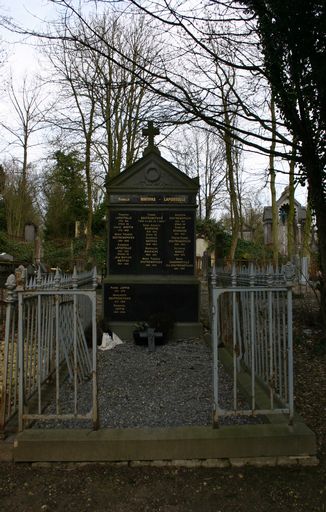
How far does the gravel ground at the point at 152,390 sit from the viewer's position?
3740 millimetres

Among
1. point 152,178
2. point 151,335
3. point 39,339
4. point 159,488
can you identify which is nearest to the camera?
point 159,488

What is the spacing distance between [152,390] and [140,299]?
350 cm

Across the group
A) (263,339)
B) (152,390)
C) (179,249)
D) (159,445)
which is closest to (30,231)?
(179,249)

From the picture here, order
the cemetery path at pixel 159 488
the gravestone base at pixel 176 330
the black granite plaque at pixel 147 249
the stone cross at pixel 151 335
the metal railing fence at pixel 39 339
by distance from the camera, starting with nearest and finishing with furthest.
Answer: the cemetery path at pixel 159 488, the metal railing fence at pixel 39 339, the stone cross at pixel 151 335, the gravestone base at pixel 176 330, the black granite plaque at pixel 147 249

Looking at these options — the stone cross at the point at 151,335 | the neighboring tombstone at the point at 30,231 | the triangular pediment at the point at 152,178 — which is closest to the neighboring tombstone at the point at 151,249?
the triangular pediment at the point at 152,178

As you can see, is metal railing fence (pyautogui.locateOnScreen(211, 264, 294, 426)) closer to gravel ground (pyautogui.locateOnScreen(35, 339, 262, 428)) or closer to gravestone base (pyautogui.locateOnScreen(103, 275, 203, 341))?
gravel ground (pyautogui.locateOnScreen(35, 339, 262, 428))

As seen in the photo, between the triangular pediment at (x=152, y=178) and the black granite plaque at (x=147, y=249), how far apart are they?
25.6 inches

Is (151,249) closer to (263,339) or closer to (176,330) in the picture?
(176,330)

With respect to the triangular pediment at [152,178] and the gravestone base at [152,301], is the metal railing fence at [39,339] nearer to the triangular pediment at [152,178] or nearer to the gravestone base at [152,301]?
the gravestone base at [152,301]

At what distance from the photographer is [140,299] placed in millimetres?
8047

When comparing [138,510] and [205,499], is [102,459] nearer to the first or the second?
[138,510]

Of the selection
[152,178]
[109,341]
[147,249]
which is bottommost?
[109,341]

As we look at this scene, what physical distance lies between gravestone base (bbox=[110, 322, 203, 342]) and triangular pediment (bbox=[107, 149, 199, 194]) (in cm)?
264

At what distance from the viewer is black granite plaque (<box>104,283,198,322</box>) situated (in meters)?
8.02
